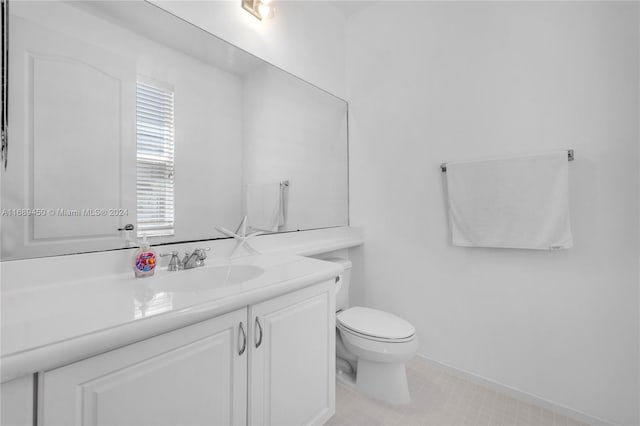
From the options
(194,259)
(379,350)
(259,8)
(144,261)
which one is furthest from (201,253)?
(259,8)

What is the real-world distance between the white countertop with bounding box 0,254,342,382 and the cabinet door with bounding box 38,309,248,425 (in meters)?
0.05

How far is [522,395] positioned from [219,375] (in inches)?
64.7

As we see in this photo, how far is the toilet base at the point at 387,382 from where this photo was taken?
154 centimetres

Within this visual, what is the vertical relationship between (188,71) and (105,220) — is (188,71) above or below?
above

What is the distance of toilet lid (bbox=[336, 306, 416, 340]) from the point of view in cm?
149

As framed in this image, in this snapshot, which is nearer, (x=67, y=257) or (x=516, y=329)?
(x=67, y=257)

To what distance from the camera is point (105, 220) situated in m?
1.06

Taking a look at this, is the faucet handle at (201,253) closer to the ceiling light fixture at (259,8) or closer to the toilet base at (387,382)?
the toilet base at (387,382)

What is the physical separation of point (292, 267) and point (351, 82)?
167 centimetres

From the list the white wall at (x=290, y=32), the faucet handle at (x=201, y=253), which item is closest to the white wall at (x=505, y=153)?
the white wall at (x=290, y=32)

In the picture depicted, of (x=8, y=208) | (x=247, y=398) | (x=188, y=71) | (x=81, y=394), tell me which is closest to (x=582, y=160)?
(x=247, y=398)

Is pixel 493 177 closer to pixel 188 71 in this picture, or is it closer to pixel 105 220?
pixel 188 71

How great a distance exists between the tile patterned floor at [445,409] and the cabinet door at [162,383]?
81cm

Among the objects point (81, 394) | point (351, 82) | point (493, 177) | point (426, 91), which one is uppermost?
point (351, 82)
